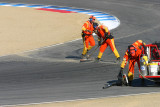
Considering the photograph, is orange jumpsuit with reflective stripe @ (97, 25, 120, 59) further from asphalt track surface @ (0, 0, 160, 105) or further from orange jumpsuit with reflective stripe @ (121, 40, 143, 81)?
orange jumpsuit with reflective stripe @ (121, 40, 143, 81)

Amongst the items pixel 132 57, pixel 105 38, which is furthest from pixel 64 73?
pixel 132 57

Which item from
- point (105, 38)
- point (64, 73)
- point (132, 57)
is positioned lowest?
point (64, 73)

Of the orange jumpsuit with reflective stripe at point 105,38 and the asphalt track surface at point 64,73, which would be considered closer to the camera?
the asphalt track surface at point 64,73

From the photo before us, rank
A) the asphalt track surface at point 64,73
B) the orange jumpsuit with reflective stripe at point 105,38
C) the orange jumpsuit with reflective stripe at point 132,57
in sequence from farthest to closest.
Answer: the orange jumpsuit with reflective stripe at point 105,38 < the orange jumpsuit with reflective stripe at point 132,57 < the asphalt track surface at point 64,73

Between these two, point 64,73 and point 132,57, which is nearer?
point 132,57

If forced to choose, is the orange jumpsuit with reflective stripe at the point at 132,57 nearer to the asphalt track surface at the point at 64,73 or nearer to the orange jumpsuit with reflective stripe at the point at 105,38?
the asphalt track surface at the point at 64,73

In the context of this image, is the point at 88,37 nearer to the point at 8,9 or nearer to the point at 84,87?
the point at 84,87

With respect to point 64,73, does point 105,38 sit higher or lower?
higher

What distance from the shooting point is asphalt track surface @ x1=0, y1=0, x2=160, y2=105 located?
12906 mm

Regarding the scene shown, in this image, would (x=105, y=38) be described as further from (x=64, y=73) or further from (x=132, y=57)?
(x=132, y=57)

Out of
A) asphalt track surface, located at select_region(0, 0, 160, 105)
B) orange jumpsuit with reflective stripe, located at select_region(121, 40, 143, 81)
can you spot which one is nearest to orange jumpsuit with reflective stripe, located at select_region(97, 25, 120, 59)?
asphalt track surface, located at select_region(0, 0, 160, 105)

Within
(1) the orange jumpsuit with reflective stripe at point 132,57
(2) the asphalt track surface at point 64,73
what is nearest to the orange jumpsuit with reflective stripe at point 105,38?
(2) the asphalt track surface at point 64,73

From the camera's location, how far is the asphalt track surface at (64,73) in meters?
12.9

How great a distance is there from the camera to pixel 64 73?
15.8 m
